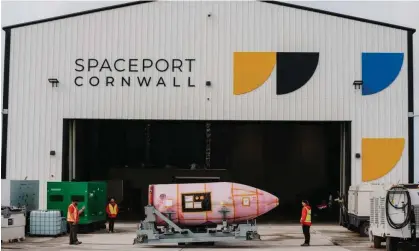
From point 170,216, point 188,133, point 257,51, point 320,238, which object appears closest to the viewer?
point 170,216

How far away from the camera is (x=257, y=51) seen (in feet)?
95.6

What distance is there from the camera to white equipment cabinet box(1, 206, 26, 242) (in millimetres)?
20703

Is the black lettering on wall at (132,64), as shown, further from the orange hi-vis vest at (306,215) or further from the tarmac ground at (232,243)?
the orange hi-vis vest at (306,215)

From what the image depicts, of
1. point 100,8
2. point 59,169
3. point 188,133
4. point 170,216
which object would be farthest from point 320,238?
point 188,133

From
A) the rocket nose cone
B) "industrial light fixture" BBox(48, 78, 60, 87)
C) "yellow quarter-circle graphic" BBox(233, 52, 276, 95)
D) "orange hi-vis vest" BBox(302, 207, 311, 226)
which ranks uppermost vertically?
"yellow quarter-circle graphic" BBox(233, 52, 276, 95)

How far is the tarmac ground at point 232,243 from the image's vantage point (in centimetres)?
1977

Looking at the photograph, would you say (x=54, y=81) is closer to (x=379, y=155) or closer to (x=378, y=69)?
(x=378, y=69)

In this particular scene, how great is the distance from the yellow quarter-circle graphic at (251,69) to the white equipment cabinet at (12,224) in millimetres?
11978

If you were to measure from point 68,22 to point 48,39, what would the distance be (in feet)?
4.26

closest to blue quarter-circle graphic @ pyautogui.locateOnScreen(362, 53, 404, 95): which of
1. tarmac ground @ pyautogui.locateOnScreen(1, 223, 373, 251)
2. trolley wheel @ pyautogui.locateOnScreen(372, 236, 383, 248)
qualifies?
tarmac ground @ pyautogui.locateOnScreen(1, 223, 373, 251)

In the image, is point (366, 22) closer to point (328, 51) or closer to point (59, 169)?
point (328, 51)

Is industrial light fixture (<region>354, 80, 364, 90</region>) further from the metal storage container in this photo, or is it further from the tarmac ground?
the metal storage container

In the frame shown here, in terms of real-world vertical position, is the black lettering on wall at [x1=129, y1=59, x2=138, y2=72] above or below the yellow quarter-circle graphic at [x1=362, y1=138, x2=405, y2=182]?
above

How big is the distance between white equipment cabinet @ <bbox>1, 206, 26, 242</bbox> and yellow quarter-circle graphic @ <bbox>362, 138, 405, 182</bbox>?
16.1 metres
